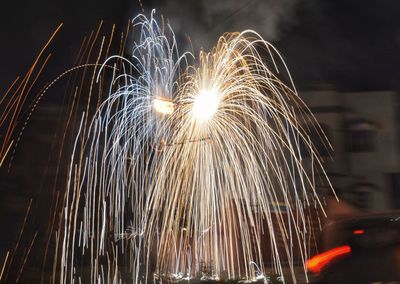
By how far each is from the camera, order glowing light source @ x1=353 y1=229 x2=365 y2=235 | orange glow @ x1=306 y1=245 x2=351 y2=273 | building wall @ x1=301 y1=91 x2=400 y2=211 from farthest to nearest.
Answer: building wall @ x1=301 y1=91 x2=400 y2=211, orange glow @ x1=306 y1=245 x2=351 y2=273, glowing light source @ x1=353 y1=229 x2=365 y2=235

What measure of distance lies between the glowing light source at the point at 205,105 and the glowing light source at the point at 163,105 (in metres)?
0.61

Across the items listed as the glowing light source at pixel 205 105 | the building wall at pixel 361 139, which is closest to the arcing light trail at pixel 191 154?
the glowing light source at pixel 205 105

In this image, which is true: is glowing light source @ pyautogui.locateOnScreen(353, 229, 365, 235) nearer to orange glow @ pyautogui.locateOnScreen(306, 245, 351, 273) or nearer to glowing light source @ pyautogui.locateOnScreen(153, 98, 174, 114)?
orange glow @ pyautogui.locateOnScreen(306, 245, 351, 273)

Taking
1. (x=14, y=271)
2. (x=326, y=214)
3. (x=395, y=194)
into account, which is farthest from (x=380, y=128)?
(x=14, y=271)

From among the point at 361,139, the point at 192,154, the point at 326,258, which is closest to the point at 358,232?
the point at 326,258

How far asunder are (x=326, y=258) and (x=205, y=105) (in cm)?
409

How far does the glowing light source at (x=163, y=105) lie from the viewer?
10.1m

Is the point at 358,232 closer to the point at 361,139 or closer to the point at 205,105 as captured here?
the point at 205,105

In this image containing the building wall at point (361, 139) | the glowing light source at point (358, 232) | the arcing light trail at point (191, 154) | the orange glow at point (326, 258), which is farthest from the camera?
the building wall at point (361, 139)

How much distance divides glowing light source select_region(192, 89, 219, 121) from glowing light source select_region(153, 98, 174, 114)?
2.00 feet

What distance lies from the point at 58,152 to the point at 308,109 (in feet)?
35.4

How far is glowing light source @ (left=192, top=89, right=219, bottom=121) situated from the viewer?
965cm

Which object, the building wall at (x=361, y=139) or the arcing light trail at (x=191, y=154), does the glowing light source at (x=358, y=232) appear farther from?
the building wall at (x=361, y=139)

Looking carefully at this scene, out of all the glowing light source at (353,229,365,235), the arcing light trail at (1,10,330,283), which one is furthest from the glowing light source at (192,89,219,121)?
the glowing light source at (353,229,365,235)
